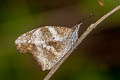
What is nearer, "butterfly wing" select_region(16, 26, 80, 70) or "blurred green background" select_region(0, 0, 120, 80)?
"butterfly wing" select_region(16, 26, 80, 70)

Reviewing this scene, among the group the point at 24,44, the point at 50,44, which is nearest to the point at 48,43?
the point at 50,44

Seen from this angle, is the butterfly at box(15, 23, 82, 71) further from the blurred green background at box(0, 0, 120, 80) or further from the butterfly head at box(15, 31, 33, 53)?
the blurred green background at box(0, 0, 120, 80)

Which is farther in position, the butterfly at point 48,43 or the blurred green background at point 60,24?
the blurred green background at point 60,24

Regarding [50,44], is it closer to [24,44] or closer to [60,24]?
[24,44]

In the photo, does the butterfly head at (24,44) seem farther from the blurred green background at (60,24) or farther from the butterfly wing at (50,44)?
the blurred green background at (60,24)

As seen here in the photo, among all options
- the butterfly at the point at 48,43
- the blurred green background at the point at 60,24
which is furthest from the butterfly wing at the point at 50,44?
the blurred green background at the point at 60,24

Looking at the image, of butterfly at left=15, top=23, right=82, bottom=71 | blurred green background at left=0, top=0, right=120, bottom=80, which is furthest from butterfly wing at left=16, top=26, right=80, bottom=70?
blurred green background at left=0, top=0, right=120, bottom=80
